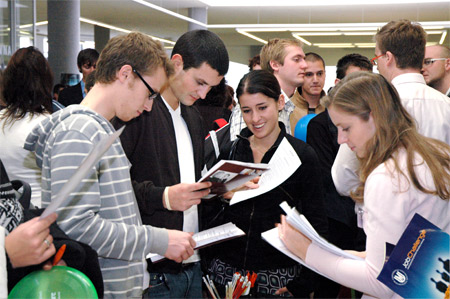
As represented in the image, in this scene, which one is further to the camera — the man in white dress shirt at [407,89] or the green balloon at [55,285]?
the man in white dress shirt at [407,89]

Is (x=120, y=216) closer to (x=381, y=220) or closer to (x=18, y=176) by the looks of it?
(x=381, y=220)

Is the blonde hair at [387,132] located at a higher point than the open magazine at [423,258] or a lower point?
higher

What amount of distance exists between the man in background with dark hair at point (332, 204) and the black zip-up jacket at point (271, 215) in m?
0.58

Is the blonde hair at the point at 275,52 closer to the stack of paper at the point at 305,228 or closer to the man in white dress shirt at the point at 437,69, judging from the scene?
the man in white dress shirt at the point at 437,69

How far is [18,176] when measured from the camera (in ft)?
8.65

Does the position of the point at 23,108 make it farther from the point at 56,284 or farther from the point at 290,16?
the point at 290,16

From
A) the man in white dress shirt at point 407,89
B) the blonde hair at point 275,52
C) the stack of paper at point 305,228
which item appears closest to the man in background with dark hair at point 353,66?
the blonde hair at point 275,52

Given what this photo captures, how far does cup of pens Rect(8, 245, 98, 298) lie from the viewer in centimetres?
112

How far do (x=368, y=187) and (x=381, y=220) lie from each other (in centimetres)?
11

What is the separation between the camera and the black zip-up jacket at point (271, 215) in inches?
85.4

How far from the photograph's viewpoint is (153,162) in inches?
80.6

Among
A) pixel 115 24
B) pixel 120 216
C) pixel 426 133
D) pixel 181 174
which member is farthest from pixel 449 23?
pixel 120 216

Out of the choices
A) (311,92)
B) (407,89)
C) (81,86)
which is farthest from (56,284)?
(81,86)

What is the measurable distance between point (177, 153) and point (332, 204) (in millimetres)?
1211
